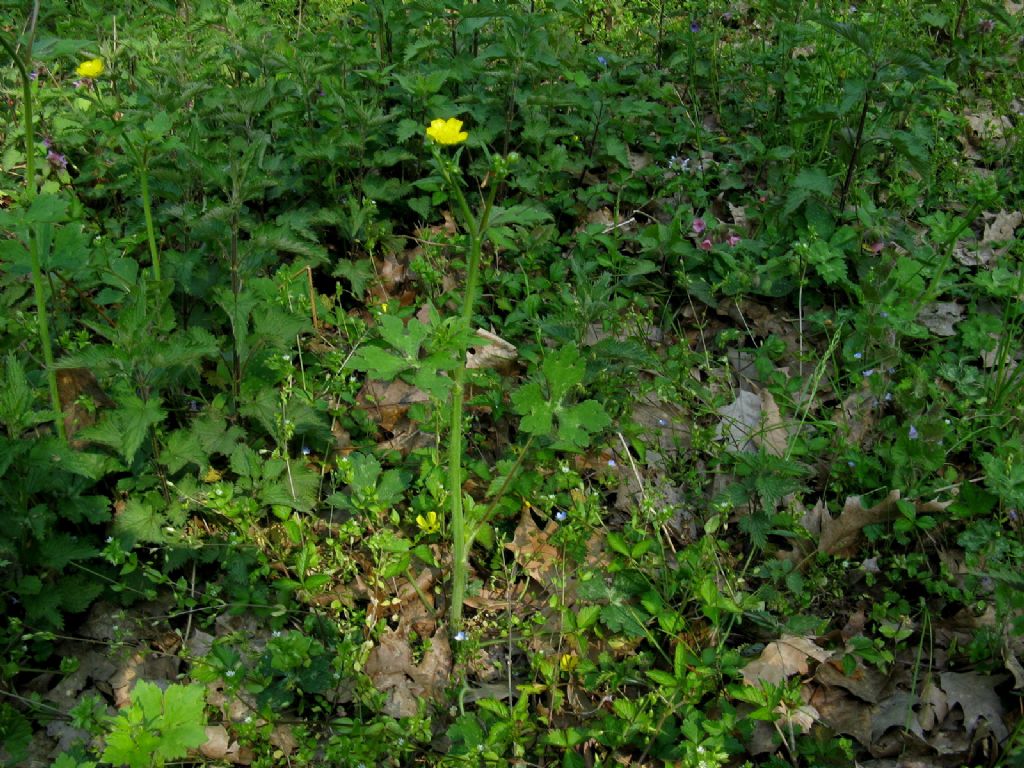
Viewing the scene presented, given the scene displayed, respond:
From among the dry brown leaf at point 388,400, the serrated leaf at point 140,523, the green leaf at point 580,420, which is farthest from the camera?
the dry brown leaf at point 388,400

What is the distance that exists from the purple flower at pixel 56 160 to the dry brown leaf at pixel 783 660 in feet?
10.9

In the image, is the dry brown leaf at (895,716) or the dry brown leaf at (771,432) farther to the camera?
the dry brown leaf at (771,432)

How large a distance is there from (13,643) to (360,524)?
0.99 m

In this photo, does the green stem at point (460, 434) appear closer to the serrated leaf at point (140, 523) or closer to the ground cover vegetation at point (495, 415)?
the ground cover vegetation at point (495, 415)

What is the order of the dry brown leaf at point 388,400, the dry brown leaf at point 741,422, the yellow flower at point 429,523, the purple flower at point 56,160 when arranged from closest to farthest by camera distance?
1. the yellow flower at point 429,523
2. the dry brown leaf at point 741,422
3. the dry brown leaf at point 388,400
4. the purple flower at point 56,160

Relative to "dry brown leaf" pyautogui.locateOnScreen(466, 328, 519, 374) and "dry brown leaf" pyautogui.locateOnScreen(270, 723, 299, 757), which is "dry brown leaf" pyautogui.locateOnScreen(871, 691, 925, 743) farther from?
"dry brown leaf" pyautogui.locateOnScreen(466, 328, 519, 374)

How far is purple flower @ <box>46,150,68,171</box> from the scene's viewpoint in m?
3.49

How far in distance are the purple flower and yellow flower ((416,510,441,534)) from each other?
2308 mm

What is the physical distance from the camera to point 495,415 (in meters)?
2.90

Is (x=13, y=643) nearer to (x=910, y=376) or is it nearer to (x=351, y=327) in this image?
(x=351, y=327)

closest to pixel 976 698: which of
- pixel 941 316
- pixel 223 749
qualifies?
pixel 941 316

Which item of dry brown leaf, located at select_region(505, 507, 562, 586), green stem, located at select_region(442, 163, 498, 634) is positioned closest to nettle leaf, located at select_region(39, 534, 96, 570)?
green stem, located at select_region(442, 163, 498, 634)

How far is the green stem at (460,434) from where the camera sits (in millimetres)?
1900

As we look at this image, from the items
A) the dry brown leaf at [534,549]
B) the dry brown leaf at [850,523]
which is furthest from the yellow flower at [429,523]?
the dry brown leaf at [850,523]
